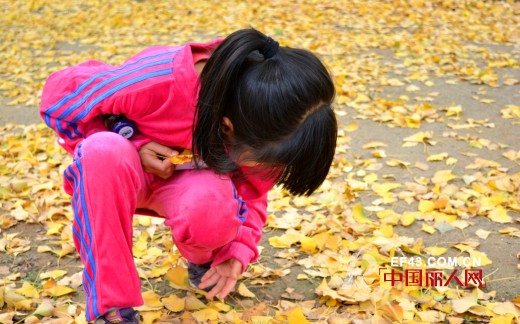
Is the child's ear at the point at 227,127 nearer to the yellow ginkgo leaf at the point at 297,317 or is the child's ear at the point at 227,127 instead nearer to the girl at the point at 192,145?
the girl at the point at 192,145

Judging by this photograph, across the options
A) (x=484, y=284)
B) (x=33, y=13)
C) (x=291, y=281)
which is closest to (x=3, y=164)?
(x=291, y=281)

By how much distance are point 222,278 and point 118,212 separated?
1.40ft

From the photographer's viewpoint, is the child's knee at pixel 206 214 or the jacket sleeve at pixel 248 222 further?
the jacket sleeve at pixel 248 222

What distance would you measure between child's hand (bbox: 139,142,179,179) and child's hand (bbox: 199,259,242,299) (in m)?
0.31

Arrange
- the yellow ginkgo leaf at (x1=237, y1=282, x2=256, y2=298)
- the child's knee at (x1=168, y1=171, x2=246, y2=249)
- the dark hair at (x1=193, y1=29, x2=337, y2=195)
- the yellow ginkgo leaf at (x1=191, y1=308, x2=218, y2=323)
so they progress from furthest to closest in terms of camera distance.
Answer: the yellow ginkgo leaf at (x1=237, y1=282, x2=256, y2=298) → the yellow ginkgo leaf at (x1=191, y1=308, x2=218, y2=323) → the child's knee at (x1=168, y1=171, x2=246, y2=249) → the dark hair at (x1=193, y1=29, x2=337, y2=195)

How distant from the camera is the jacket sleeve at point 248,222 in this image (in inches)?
62.2

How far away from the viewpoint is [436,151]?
2551 millimetres

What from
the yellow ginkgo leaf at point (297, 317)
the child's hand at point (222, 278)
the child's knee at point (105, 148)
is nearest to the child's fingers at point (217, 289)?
the child's hand at point (222, 278)

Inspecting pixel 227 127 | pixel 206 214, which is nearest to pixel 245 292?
pixel 206 214

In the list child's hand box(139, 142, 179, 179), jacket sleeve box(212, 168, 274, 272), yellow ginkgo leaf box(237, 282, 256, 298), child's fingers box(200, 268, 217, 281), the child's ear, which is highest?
the child's ear

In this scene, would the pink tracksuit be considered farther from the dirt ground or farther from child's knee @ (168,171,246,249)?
the dirt ground

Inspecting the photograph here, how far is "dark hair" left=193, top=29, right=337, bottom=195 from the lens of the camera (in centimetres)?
120

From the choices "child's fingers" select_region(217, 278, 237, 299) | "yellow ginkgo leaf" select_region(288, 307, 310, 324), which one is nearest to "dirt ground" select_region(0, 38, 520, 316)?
"child's fingers" select_region(217, 278, 237, 299)

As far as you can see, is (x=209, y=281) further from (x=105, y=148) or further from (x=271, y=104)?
(x=271, y=104)
